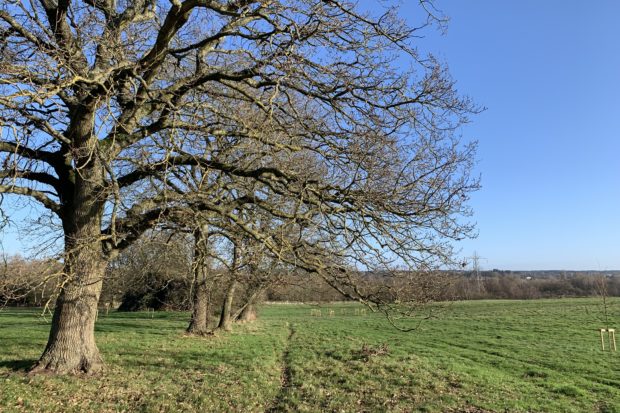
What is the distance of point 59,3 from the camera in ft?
30.9

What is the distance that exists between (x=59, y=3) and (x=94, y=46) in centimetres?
145

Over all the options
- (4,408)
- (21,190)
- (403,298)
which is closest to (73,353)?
(4,408)

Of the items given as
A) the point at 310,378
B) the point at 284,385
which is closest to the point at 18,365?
the point at 284,385

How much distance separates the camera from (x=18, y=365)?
10.7m

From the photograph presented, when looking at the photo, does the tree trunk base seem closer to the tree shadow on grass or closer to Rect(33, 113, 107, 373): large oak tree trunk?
Rect(33, 113, 107, 373): large oak tree trunk

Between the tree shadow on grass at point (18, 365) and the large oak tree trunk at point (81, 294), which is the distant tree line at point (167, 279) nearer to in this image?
the large oak tree trunk at point (81, 294)

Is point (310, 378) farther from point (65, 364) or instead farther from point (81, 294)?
point (81, 294)

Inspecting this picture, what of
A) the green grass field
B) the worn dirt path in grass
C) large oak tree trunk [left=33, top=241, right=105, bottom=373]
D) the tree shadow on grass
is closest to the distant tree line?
large oak tree trunk [left=33, top=241, right=105, bottom=373]

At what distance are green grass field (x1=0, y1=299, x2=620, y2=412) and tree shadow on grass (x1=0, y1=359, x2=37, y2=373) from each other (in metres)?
0.03

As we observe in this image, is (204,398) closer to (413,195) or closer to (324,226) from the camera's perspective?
(324,226)

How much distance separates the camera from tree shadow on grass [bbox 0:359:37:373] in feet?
33.3

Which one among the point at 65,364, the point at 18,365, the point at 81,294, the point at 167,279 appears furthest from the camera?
the point at 167,279

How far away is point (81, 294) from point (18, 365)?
2557 millimetres

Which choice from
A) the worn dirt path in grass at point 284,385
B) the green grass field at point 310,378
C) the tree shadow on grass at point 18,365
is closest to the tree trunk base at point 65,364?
the green grass field at point 310,378
